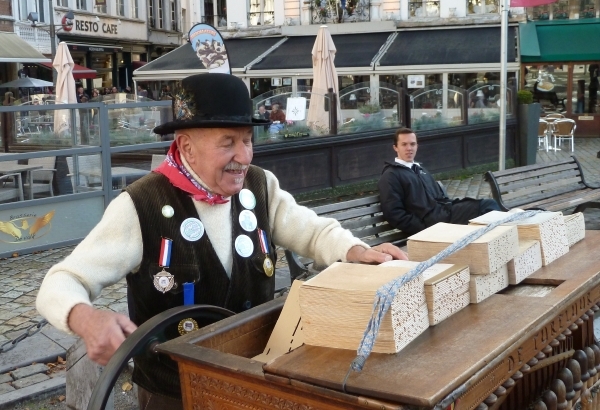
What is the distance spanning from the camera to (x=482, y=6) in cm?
2708

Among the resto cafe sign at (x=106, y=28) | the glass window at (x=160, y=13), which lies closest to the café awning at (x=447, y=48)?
the resto cafe sign at (x=106, y=28)

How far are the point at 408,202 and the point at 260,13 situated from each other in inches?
1006

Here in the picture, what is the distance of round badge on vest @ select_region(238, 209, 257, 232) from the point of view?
262cm

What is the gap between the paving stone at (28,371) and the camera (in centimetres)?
491

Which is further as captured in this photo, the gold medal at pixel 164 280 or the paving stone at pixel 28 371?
the paving stone at pixel 28 371

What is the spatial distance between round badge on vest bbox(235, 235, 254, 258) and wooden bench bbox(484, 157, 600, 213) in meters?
5.35

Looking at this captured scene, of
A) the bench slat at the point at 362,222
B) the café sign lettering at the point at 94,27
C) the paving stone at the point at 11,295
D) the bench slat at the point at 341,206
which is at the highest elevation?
the café sign lettering at the point at 94,27

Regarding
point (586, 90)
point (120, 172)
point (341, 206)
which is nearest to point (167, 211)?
point (341, 206)

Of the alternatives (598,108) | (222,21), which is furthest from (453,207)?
(222,21)

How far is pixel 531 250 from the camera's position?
258cm

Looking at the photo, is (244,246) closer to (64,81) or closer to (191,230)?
(191,230)

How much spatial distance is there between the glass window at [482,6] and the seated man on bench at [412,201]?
21231 mm

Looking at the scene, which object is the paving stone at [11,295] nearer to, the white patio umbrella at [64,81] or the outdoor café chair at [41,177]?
the outdoor café chair at [41,177]

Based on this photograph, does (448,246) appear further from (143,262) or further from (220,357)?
(143,262)
